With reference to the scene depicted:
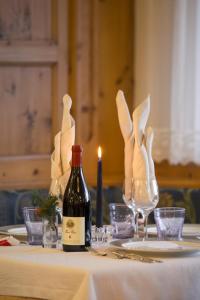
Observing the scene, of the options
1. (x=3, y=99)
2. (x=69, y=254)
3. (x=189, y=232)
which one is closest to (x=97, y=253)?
(x=69, y=254)

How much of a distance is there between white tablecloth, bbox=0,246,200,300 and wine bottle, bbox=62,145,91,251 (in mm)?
48

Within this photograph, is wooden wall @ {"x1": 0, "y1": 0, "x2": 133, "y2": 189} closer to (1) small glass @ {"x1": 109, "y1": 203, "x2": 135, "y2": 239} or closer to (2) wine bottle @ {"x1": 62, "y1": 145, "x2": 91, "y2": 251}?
(1) small glass @ {"x1": 109, "y1": 203, "x2": 135, "y2": 239}

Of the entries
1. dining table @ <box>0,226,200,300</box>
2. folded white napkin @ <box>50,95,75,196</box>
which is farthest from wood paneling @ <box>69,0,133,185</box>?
dining table @ <box>0,226,200,300</box>

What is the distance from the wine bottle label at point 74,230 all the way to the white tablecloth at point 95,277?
0.15 ft

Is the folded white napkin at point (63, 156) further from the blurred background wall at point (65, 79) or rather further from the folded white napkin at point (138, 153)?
the blurred background wall at point (65, 79)

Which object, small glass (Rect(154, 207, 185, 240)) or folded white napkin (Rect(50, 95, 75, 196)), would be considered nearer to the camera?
small glass (Rect(154, 207, 185, 240))

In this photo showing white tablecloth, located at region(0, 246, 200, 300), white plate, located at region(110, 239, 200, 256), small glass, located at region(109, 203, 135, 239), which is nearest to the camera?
white tablecloth, located at region(0, 246, 200, 300)

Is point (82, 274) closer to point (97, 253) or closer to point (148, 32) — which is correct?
point (97, 253)

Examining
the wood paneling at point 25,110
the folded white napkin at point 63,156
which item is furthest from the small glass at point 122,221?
the wood paneling at point 25,110

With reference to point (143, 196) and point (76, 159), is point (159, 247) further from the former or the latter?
point (76, 159)

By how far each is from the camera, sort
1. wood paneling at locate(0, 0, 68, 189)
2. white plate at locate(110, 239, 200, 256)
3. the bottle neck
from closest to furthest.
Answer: white plate at locate(110, 239, 200, 256) → the bottle neck → wood paneling at locate(0, 0, 68, 189)

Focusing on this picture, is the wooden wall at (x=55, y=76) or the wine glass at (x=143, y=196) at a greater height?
the wooden wall at (x=55, y=76)

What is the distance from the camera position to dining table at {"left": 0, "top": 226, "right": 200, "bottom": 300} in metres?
1.83

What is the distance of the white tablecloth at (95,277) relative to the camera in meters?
1.83
